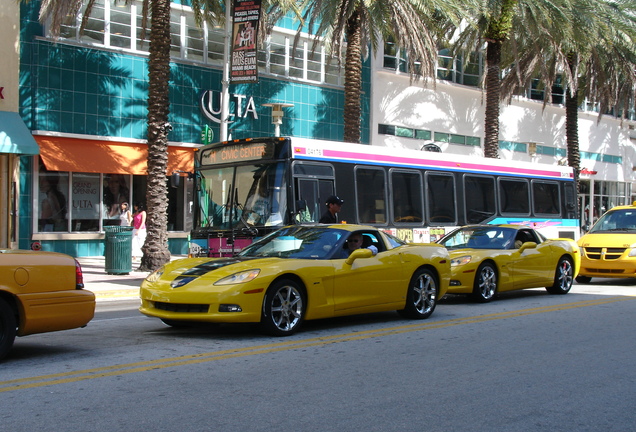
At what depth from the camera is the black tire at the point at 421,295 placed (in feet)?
35.7

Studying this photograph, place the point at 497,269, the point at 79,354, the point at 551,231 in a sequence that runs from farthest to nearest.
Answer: the point at 551,231 < the point at 497,269 < the point at 79,354

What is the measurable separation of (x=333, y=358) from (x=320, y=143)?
7399mm

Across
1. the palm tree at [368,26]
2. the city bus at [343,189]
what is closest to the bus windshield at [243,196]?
the city bus at [343,189]

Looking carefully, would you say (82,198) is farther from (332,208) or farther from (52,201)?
(332,208)

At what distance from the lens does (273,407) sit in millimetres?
5793

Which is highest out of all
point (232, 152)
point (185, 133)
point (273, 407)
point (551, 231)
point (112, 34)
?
point (112, 34)

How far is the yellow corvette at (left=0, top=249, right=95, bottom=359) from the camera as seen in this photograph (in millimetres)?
7043

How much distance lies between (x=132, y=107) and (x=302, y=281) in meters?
17.1

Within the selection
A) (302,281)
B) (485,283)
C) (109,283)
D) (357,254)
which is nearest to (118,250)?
(109,283)

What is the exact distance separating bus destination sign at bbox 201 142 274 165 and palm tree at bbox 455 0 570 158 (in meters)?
12.9

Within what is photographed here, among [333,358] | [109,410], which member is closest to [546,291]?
[333,358]

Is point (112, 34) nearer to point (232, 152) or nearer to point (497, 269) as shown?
point (232, 152)

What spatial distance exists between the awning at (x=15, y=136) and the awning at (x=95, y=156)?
1.04m

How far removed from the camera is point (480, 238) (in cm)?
1448
